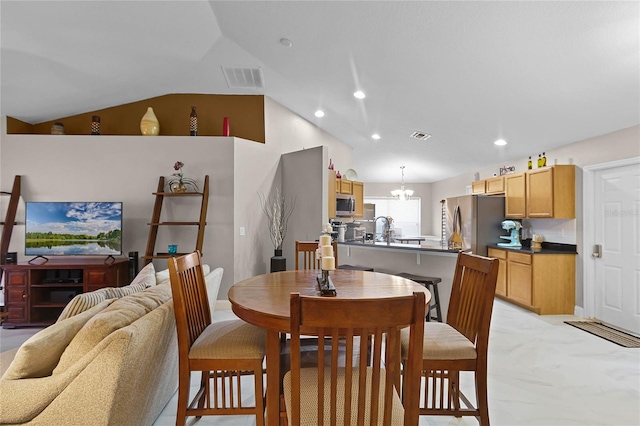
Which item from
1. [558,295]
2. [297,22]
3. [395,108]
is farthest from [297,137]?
[558,295]

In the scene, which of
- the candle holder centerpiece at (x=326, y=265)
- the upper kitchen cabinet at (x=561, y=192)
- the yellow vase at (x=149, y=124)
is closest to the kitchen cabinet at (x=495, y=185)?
the upper kitchen cabinet at (x=561, y=192)

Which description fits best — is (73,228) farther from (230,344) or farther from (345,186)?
(345,186)

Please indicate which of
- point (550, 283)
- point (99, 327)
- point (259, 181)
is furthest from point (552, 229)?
point (99, 327)

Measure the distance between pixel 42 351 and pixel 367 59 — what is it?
11.1ft

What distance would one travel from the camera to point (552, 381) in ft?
8.45

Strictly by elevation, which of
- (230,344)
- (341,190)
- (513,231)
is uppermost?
(341,190)

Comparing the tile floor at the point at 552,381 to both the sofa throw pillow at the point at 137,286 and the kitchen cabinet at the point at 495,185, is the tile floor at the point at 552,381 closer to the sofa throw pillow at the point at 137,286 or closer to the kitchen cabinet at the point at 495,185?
the sofa throw pillow at the point at 137,286

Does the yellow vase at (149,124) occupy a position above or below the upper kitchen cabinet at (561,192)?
above

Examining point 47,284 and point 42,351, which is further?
point 47,284

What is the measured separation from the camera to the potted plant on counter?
4996 millimetres

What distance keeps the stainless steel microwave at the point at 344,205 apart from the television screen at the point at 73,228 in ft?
9.96

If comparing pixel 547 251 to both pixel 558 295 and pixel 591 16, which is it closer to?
pixel 558 295

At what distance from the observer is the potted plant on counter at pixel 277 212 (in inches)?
197

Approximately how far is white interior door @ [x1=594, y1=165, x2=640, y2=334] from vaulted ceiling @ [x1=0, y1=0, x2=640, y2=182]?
617mm
